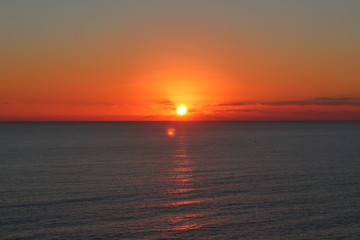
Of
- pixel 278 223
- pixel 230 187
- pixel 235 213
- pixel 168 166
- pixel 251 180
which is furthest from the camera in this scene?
pixel 168 166

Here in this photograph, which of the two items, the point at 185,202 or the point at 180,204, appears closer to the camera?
the point at 180,204

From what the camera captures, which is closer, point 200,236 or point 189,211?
point 200,236

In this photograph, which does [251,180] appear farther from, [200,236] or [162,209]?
[200,236]

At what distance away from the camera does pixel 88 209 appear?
26656 millimetres

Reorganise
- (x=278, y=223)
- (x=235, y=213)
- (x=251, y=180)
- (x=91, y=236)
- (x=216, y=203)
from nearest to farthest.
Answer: (x=91, y=236) < (x=278, y=223) < (x=235, y=213) < (x=216, y=203) < (x=251, y=180)

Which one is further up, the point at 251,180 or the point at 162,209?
the point at 251,180

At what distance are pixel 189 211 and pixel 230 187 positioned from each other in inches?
385

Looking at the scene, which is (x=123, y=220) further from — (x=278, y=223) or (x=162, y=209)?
(x=278, y=223)

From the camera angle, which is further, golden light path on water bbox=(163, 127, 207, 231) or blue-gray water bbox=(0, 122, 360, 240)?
golden light path on water bbox=(163, 127, 207, 231)

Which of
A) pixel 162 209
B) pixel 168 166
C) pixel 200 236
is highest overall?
pixel 168 166

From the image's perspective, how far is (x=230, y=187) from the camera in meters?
35.1

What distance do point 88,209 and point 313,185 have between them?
22.2m

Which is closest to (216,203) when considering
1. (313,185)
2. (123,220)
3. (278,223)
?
(278,223)

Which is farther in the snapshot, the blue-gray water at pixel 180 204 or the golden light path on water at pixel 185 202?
the golden light path on water at pixel 185 202
